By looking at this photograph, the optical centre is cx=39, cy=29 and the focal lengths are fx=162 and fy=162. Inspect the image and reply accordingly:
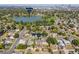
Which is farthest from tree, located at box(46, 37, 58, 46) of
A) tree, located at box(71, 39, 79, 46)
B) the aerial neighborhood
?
tree, located at box(71, 39, 79, 46)

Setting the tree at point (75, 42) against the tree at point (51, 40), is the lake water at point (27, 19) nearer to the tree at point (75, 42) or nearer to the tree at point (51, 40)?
the tree at point (51, 40)

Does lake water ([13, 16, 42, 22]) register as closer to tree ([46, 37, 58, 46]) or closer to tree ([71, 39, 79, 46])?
A: tree ([46, 37, 58, 46])

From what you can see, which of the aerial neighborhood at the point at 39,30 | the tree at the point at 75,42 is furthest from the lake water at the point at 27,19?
the tree at the point at 75,42

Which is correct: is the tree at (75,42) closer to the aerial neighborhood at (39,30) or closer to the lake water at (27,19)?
the aerial neighborhood at (39,30)

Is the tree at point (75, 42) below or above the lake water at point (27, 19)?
below

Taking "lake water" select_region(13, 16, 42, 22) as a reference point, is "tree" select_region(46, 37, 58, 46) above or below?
below
